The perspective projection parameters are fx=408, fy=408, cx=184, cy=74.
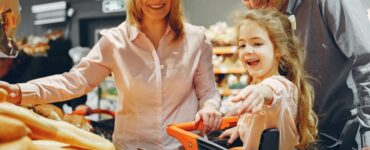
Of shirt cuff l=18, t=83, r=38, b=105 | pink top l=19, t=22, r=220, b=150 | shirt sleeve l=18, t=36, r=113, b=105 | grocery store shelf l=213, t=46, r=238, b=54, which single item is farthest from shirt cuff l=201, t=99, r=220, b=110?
grocery store shelf l=213, t=46, r=238, b=54

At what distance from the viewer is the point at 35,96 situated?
4.23 ft

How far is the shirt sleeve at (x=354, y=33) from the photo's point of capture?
1.42 meters

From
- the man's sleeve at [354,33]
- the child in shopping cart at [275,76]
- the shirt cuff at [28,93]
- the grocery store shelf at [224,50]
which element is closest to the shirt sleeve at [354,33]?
the man's sleeve at [354,33]

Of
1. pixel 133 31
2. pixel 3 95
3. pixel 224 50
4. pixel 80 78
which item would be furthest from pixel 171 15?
pixel 224 50

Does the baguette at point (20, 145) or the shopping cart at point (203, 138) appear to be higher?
the baguette at point (20, 145)

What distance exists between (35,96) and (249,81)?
736mm

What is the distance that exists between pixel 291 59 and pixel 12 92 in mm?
924

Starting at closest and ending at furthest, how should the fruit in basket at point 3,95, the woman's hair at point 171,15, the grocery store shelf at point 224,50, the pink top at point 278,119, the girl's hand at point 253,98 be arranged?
the fruit in basket at point 3,95, the girl's hand at point 253,98, the pink top at point 278,119, the woman's hair at point 171,15, the grocery store shelf at point 224,50

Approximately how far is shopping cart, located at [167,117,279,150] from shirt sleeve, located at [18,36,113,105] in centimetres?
33

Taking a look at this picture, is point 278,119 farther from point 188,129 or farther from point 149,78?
point 149,78

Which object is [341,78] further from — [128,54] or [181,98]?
[128,54]

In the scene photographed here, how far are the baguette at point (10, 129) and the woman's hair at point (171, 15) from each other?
1.99 ft

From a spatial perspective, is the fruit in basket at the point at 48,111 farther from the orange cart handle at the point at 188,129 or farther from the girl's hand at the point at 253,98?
the girl's hand at the point at 253,98

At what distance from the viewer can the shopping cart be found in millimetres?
1265
